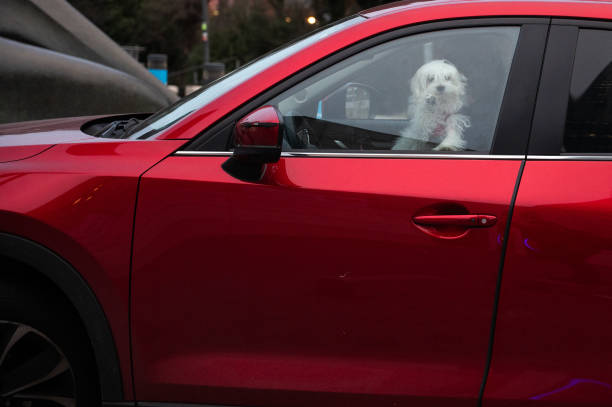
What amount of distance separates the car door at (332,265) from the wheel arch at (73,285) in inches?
3.8

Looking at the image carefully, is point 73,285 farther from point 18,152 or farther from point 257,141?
point 257,141

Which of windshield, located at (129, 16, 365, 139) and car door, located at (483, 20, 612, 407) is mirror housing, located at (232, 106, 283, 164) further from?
car door, located at (483, 20, 612, 407)

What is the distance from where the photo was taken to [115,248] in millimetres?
2342

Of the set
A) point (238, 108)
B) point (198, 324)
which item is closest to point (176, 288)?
point (198, 324)

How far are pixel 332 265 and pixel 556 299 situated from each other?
654 millimetres

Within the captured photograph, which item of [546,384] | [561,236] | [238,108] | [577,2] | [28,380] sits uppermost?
[577,2]

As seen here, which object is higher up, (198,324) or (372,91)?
(372,91)

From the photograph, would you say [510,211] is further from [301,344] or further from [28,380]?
[28,380]

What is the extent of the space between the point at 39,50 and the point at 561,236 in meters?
8.08

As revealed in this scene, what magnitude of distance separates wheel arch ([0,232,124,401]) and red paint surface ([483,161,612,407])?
1165 mm

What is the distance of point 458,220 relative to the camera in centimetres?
228

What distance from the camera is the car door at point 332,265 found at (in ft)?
7.48

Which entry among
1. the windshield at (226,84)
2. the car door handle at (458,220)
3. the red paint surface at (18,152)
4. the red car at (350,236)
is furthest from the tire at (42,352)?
the car door handle at (458,220)

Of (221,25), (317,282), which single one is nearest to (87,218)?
(317,282)
